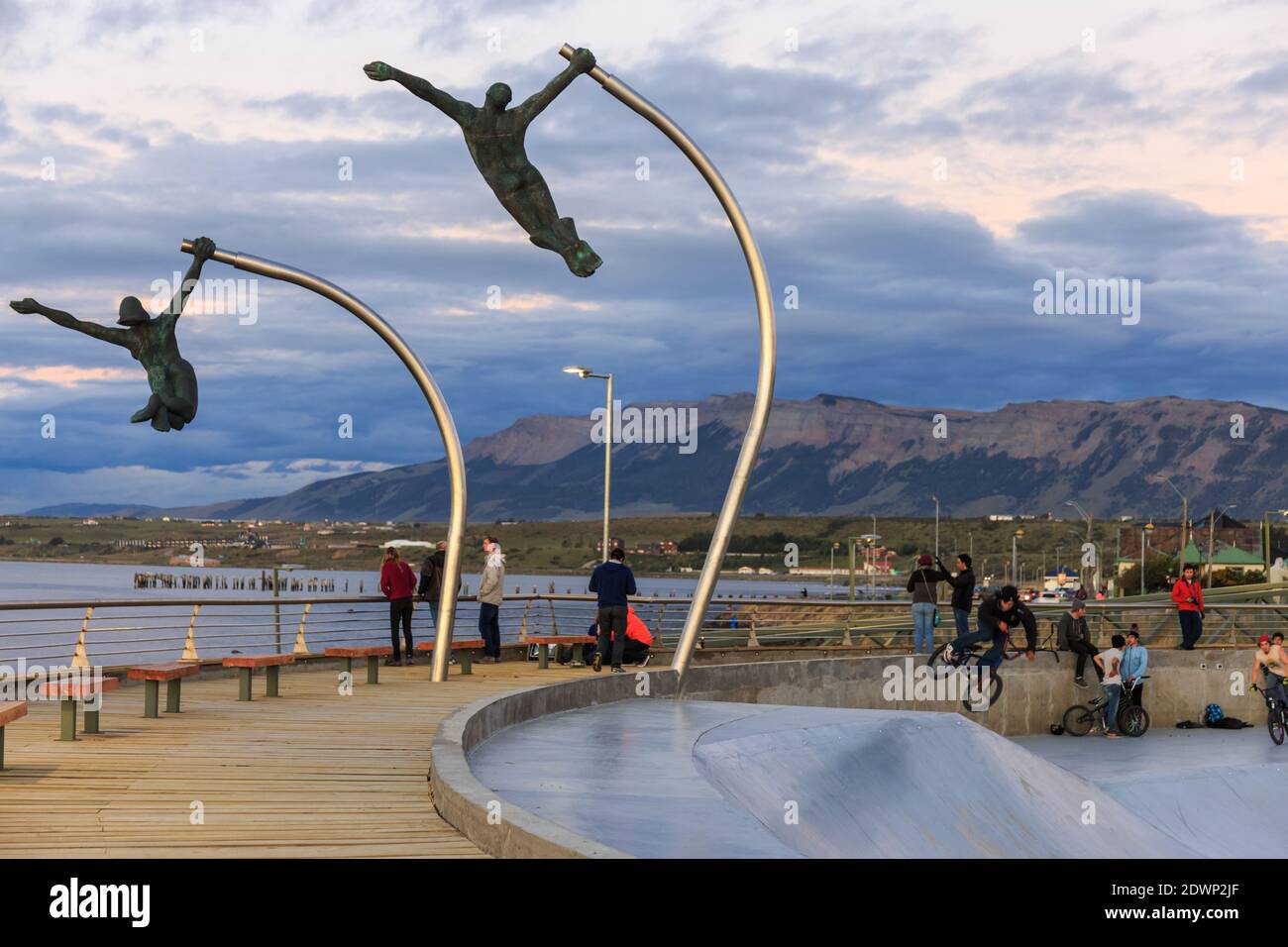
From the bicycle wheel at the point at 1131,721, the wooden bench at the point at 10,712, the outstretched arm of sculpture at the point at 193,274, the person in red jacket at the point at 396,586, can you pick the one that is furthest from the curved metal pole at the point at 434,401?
the bicycle wheel at the point at 1131,721

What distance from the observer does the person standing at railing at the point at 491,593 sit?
20.6m

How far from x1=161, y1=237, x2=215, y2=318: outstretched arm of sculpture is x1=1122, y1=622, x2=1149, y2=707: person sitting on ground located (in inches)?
703

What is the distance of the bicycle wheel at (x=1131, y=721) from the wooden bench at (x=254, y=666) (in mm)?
17519

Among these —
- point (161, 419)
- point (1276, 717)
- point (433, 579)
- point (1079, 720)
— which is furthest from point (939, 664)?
point (161, 419)

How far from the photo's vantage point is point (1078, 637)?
1107 inches

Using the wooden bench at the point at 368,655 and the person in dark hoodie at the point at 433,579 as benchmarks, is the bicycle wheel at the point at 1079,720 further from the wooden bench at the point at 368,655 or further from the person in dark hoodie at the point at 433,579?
the wooden bench at the point at 368,655

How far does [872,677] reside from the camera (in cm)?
2452

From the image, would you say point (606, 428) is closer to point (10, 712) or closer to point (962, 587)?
point (962, 587)

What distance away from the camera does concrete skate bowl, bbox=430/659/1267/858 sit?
26.6 feet

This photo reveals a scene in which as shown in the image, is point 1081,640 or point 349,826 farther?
point 1081,640

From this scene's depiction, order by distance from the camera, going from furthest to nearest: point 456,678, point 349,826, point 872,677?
point 872,677
point 456,678
point 349,826
